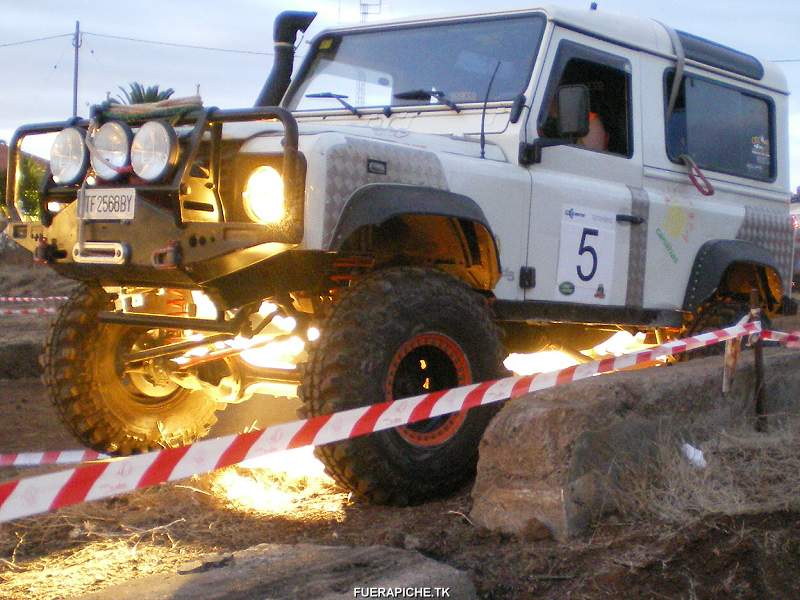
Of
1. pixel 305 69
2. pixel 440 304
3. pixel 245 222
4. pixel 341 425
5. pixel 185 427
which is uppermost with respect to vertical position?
pixel 305 69

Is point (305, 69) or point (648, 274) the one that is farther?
point (305, 69)

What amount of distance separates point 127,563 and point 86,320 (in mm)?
1713

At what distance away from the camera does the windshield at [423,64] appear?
536cm

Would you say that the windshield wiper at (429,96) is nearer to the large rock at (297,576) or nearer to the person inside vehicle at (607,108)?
the person inside vehicle at (607,108)

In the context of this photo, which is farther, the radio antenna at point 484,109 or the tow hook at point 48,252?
the radio antenna at point 484,109

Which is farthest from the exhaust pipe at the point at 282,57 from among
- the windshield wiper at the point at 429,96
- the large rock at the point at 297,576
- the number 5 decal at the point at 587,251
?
the large rock at the point at 297,576

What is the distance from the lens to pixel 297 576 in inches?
129

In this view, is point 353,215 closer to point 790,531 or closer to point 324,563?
point 324,563

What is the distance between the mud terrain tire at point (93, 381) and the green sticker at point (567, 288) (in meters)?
2.05

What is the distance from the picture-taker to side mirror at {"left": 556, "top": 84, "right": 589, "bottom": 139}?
196 inches

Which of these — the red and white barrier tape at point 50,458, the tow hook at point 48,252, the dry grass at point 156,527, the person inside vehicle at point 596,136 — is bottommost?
the red and white barrier tape at point 50,458

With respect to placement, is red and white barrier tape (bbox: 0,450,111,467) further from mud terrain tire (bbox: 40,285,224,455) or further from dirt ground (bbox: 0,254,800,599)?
dirt ground (bbox: 0,254,800,599)

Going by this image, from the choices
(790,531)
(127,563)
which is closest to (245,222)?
(127,563)

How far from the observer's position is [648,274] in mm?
5812
